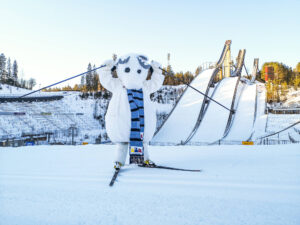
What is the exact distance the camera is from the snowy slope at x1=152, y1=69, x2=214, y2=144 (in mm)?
11633

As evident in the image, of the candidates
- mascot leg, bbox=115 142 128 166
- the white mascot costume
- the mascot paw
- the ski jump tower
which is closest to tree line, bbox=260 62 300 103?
the ski jump tower

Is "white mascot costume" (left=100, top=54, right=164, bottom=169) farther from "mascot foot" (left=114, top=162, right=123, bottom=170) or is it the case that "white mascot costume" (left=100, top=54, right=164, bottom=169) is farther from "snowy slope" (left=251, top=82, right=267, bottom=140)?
"snowy slope" (left=251, top=82, right=267, bottom=140)

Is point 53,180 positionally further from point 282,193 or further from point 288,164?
point 288,164

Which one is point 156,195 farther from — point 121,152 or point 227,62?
point 227,62

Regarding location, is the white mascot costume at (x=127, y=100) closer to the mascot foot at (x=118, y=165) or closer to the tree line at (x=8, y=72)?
the mascot foot at (x=118, y=165)

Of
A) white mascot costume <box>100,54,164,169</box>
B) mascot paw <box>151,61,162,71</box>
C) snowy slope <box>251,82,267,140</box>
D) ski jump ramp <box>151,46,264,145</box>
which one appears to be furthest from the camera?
ski jump ramp <box>151,46,264,145</box>

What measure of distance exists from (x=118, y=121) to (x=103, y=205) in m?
1.21

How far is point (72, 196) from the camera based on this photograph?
160 centimetres

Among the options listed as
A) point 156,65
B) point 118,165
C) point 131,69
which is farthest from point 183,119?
point 118,165

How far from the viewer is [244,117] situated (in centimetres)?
1278

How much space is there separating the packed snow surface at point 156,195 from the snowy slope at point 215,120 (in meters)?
8.54

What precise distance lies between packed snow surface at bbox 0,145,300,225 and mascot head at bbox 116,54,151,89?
1.08 m

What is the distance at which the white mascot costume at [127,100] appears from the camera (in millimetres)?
2529

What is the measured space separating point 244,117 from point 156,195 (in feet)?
41.4
